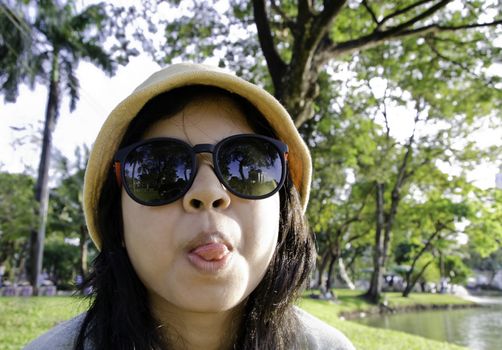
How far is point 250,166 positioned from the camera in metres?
1.11

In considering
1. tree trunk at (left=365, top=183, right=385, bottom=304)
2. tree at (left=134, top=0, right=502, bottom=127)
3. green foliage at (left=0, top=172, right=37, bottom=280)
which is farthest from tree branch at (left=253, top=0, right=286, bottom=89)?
tree trunk at (left=365, top=183, right=385, bottom=304)

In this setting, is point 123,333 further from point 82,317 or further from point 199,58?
point 199,58

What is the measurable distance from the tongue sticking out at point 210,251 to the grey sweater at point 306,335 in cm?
44

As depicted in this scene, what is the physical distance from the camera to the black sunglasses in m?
1.04

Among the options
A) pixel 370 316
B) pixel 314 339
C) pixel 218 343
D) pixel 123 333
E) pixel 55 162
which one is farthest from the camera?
pixel 55 162

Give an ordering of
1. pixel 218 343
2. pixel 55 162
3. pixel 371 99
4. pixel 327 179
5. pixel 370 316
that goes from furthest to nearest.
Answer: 1. pixel 55 162
2. pixel 370 316
3. pixel 327 179
4. pixel 371 99
5. pixel 218 343

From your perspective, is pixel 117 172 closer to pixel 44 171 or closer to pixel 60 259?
pixel 44 171

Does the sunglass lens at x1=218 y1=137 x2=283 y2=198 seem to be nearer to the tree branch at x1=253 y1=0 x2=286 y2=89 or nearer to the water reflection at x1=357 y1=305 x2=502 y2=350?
the tree branch at x1=253 y1=0 x2=286 y2=89

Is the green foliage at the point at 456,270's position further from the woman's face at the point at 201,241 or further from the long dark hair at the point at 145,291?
the woman's face at the point at 201,241

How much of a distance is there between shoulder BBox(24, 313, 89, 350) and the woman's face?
29 centimetres

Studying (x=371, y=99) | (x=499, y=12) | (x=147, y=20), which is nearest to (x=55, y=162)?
(x=371, y=99)

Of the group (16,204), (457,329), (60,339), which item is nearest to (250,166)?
(60,339)

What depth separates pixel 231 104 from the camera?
124 centimetres

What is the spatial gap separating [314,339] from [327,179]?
14243 mm
